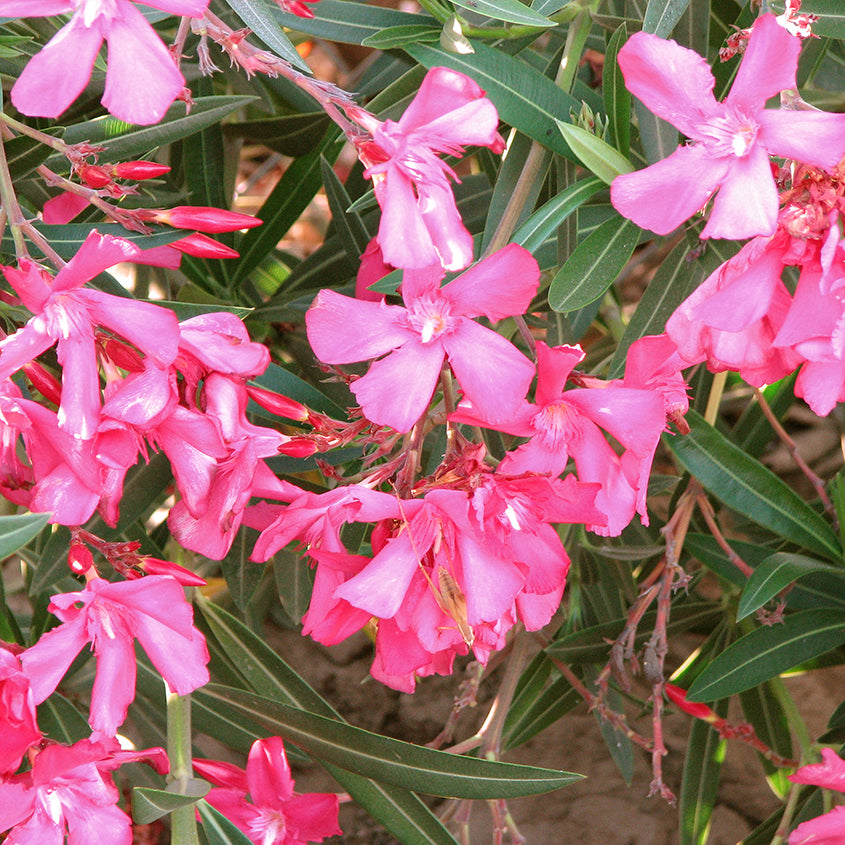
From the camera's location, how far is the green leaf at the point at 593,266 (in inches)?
42.1

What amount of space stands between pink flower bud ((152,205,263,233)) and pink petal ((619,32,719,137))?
1.22ft

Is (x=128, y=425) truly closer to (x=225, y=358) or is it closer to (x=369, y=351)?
(x=225, y=358)

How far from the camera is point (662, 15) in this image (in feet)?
3.50

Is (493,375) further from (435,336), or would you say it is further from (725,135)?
(725,135)

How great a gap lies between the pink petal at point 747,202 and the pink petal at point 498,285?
5.8 inches

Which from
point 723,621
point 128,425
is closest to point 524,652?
point 723,621

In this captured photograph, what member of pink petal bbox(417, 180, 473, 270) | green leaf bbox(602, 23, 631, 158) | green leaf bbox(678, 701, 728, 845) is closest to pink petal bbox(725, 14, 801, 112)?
pink petal bbox(417, 180, 473, 270)

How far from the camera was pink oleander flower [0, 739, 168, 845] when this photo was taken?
0.90m

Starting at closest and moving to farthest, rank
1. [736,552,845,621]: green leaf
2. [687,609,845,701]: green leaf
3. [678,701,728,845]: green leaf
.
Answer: [736,552,845,621]: green leaf
[687,609,845,701]: green leaf
[678,701,728,845]: green leaf

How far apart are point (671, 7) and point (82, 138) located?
0.73 meters

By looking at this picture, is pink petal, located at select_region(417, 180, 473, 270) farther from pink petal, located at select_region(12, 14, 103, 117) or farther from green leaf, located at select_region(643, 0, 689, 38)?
green leaf, located at select_region(643, 0, 689, 38)

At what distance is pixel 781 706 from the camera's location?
1602 millimetres

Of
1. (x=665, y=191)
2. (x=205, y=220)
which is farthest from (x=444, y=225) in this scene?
(x=205, y=220)

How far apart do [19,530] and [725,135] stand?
65 centimetres
